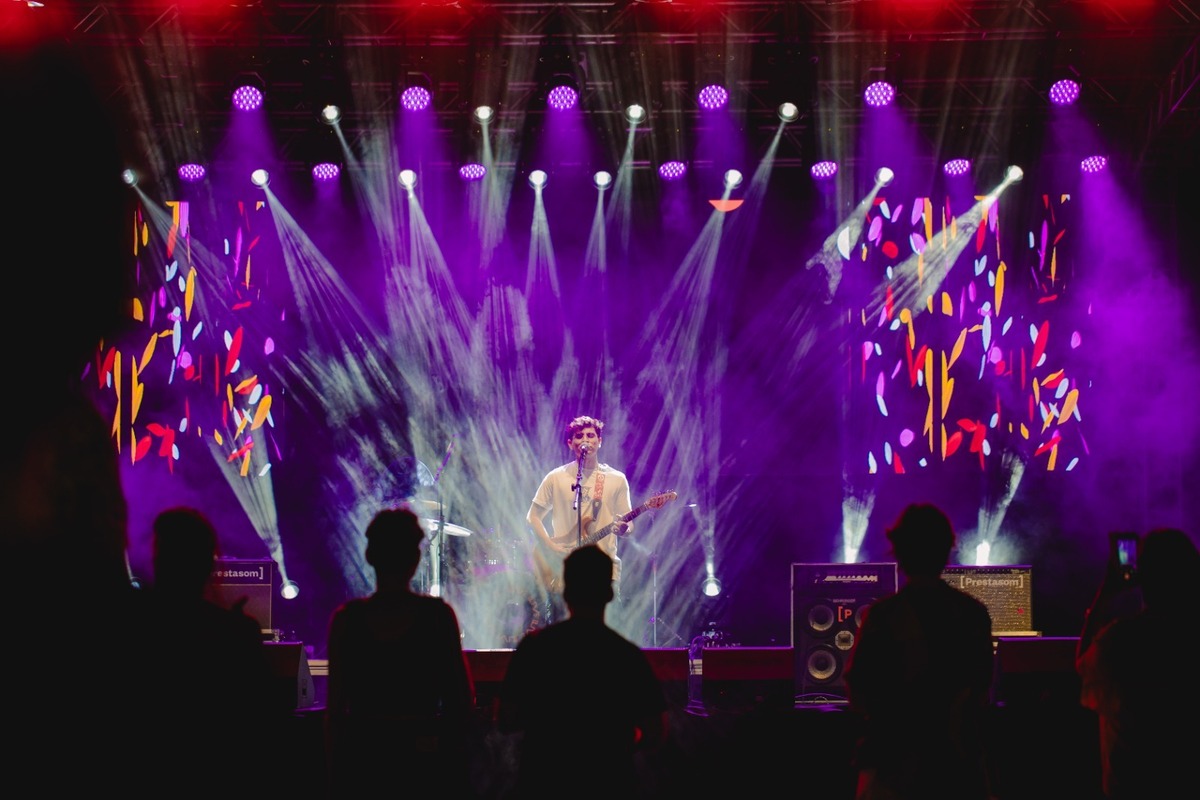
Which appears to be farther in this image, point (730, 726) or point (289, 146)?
point (289, 146)

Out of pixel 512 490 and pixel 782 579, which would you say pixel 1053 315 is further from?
pixel 512 490

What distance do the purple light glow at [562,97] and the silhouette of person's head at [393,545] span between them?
206 inches

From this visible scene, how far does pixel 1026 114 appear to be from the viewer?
8.34 meters

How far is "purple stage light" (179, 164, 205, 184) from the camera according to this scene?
903 cm

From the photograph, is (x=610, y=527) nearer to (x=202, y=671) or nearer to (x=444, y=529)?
(x=444, y=529)

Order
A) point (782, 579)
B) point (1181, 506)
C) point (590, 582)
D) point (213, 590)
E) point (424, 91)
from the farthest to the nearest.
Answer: point (782, 579) < point (1181, 506) < point (424, 91) < point (213, 590) < point (590, 582)

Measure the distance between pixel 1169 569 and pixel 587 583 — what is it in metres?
1.87

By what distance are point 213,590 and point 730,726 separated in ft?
9.89

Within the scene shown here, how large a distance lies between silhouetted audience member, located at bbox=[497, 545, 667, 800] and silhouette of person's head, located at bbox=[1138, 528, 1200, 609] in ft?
5.42

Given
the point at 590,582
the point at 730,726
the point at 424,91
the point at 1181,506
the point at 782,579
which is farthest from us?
the point at 782,579

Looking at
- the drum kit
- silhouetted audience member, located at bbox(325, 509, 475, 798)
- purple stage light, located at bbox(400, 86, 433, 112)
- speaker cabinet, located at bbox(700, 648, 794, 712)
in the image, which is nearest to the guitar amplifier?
speaker cabinet, located at bbox(700, 648, 794, 712)

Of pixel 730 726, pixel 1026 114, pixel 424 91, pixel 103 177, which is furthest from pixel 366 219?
pixel 103 177

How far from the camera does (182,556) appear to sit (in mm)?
2664

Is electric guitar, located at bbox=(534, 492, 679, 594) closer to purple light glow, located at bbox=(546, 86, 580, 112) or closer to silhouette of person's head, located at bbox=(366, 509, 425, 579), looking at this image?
purple light glow, located at bbox=(546, 86, 580, 112)
